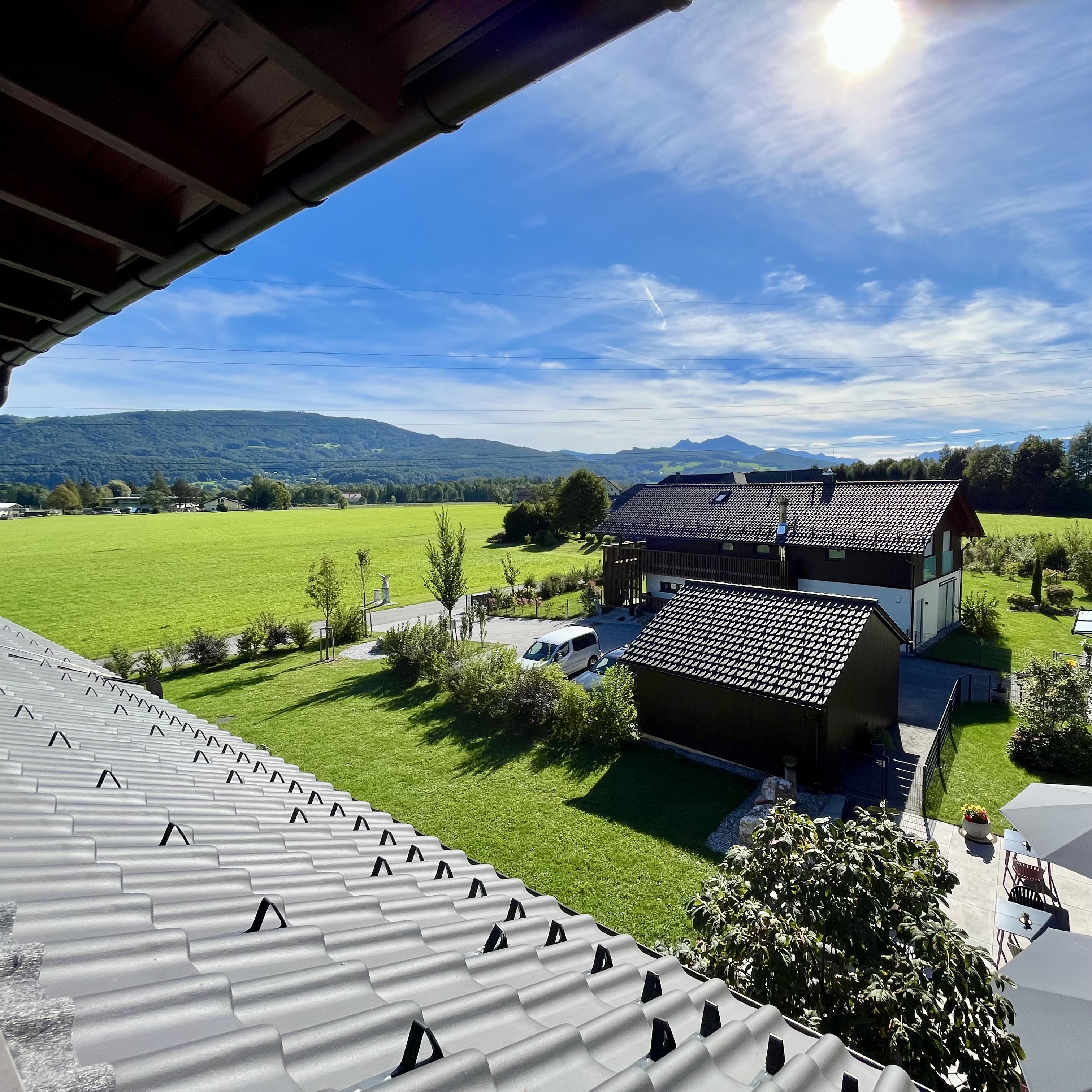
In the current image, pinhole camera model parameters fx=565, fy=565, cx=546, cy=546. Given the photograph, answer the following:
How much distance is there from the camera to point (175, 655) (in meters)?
22.2

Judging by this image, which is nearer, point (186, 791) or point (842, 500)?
point (186, 791)

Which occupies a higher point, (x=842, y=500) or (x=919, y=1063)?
(x=842, y=500)

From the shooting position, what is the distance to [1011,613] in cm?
2655

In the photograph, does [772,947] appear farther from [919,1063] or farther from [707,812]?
[707,812]

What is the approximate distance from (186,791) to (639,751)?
32.2ft

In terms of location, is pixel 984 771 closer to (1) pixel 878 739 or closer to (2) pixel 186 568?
(1) pixel 878 739

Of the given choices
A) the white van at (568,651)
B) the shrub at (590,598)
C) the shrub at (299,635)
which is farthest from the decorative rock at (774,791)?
the shrub at (299,635)

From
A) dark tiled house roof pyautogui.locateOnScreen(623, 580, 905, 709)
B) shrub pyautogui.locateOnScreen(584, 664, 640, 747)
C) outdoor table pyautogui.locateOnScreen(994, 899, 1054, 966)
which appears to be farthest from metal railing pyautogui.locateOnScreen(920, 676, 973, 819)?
shrub pyautogui.locateOnScreen(584, 664, 640, 747)

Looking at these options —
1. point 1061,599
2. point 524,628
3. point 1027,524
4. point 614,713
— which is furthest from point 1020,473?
point 614,713

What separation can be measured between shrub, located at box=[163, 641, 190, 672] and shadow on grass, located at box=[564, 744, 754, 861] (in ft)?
61.2

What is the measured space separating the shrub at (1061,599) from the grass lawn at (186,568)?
27.3 m

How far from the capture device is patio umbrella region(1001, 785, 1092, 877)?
22.9ft

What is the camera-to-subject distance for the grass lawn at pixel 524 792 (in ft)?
28.0

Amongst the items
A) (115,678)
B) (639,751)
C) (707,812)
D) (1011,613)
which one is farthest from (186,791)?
(1011,613)
